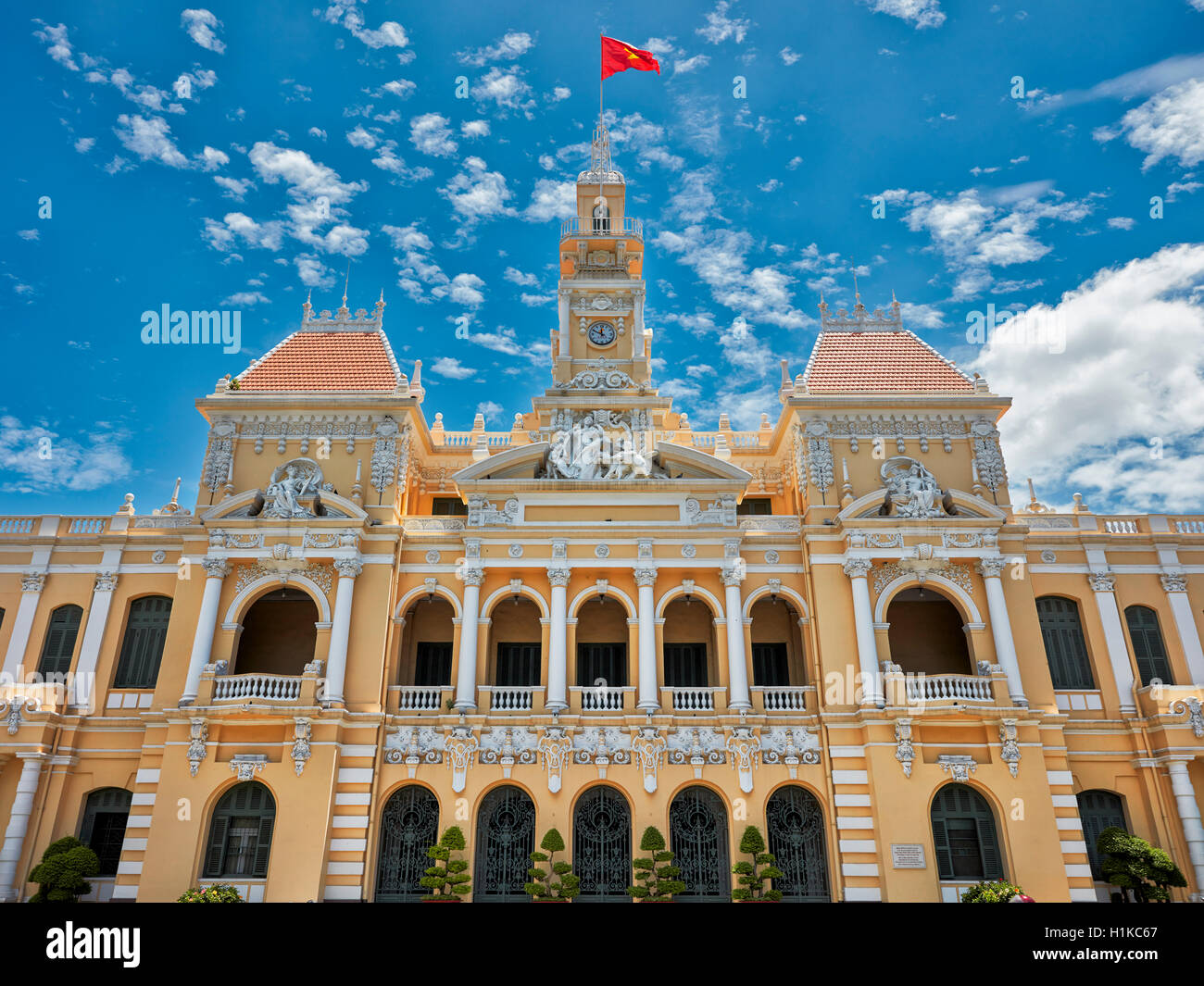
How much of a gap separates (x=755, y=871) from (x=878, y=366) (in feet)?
58.6

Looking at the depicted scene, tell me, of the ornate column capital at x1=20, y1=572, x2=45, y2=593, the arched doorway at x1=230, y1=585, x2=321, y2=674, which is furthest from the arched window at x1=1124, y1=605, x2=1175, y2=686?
the ornate column capital at x1=20, y1=572, x2=45, y2=593

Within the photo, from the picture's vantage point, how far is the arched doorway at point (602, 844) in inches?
969

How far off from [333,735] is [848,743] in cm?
1526

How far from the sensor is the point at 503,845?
81.9 ft

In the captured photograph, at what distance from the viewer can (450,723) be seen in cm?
2573

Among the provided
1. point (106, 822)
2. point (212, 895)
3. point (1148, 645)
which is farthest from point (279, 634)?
point (1148, 645)

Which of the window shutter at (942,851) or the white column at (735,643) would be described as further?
the white column at (735,643)

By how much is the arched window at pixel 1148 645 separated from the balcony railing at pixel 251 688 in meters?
26.8

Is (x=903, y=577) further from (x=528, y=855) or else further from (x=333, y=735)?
(x=333, y=735)

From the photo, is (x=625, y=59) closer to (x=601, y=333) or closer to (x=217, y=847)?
→ (x=601, y=333)

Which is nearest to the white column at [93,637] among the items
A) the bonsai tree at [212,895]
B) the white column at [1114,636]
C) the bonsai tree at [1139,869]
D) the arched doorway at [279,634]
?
the arched doorway at [279,634]

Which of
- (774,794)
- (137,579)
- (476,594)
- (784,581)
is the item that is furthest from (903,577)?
(137,579)

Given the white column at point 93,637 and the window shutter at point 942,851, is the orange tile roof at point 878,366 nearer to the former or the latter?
the window shutter at point 942,851

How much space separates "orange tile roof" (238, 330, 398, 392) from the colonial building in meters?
0.15
